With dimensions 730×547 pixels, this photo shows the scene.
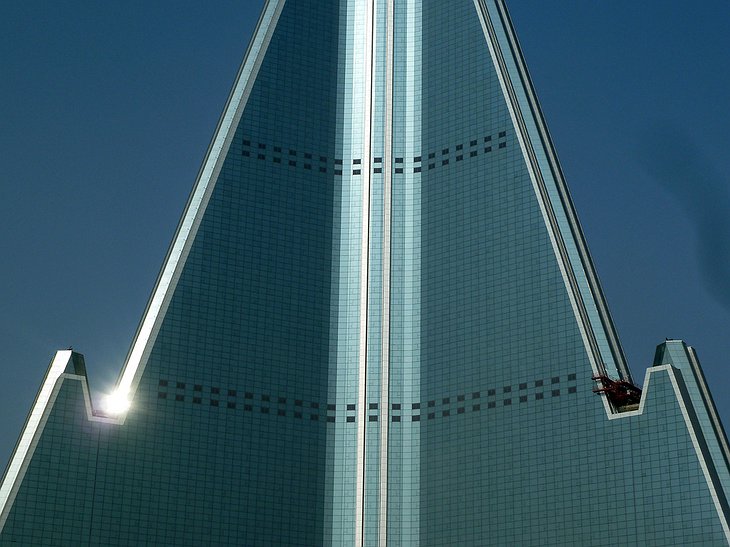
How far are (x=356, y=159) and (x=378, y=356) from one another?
831cm

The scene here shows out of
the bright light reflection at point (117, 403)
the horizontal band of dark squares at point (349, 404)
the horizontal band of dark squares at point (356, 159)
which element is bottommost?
the bright light reflection at point (117, 403)

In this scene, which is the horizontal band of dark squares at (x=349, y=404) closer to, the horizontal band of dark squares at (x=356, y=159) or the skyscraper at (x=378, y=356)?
the skyscraper at (x=378, y=356)

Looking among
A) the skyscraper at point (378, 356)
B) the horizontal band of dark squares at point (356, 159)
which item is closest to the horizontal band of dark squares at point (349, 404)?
the skyscraper at point (378, 356)

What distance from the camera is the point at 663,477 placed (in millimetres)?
35375

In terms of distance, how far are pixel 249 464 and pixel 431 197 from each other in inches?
489

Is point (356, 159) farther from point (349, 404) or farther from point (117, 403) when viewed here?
point (117, 403)

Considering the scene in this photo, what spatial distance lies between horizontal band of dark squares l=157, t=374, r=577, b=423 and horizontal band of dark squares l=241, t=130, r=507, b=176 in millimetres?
9352

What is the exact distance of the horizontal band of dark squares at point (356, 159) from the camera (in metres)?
43.8

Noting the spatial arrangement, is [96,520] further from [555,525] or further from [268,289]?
[555,525]

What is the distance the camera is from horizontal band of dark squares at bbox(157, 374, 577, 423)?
129 feet

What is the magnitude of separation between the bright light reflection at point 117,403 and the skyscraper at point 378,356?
0.32 ft

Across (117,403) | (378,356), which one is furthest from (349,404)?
(117,403)

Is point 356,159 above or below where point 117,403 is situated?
above

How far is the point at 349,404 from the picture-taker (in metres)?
42.1
